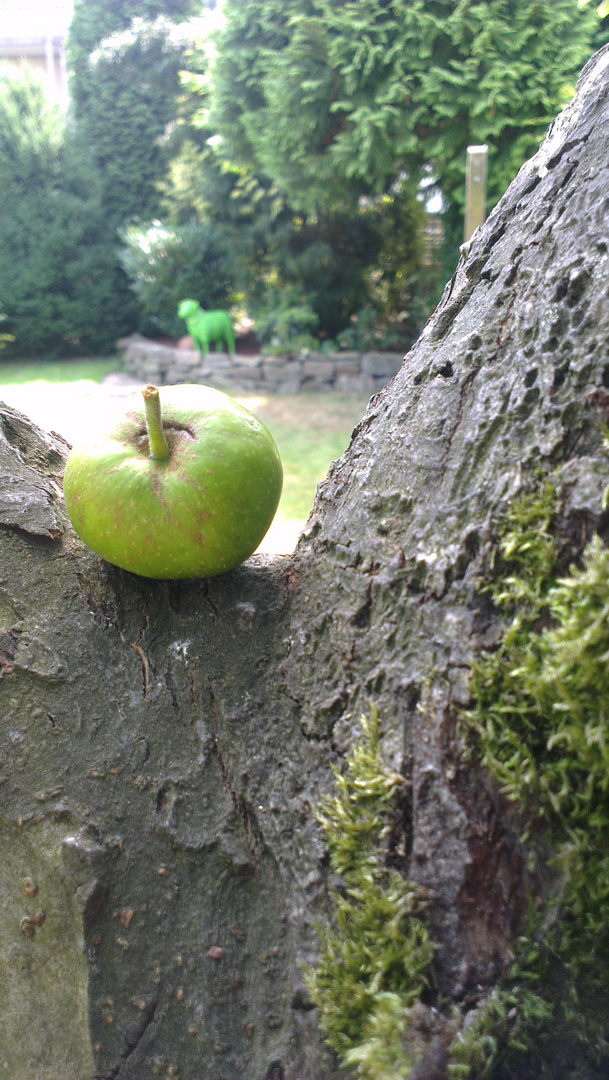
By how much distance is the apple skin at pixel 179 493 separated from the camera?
3.68 ft

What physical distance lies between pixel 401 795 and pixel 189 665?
441mm

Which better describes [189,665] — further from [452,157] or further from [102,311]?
[102,311]

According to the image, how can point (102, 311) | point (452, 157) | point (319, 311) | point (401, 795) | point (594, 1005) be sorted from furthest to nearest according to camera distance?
point (102, 311), point (319, 311), point (452, 157), point (401, 795), point (594, 1005)

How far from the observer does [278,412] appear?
8484 mm

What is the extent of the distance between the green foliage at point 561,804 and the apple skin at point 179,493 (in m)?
0.50

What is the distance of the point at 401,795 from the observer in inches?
35.7

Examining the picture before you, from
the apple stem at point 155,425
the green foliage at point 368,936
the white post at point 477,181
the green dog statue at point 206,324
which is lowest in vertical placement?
the green dog statue at point 206,324

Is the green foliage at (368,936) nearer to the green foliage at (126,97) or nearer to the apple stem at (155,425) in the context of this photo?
the apple stem at (155,425)

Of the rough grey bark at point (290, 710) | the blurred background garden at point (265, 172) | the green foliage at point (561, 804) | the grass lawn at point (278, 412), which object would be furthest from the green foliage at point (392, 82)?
the green foliage at point (561, 804)

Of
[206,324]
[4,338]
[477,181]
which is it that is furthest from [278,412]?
[4,338]

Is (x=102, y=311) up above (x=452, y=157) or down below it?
below

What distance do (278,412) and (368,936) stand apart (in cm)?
791

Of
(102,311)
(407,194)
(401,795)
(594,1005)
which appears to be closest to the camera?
(594,1005)

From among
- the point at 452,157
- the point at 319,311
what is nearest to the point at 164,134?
the point at 319,311
